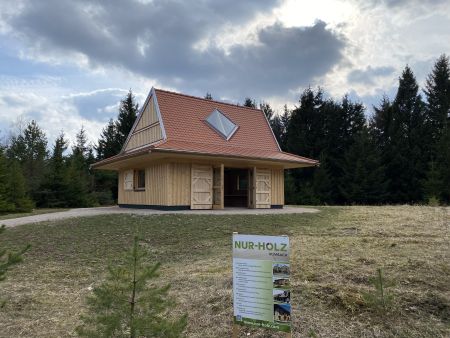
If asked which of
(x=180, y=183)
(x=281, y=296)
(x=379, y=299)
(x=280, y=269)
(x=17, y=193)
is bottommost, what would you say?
(x=379, y=299)

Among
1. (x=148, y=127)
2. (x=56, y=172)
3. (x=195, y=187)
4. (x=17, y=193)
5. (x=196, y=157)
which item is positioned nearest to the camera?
(x=196, y=157)

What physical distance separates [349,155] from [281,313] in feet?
95.8

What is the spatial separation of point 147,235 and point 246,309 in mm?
6891

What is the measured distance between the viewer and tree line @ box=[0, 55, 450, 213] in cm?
2827

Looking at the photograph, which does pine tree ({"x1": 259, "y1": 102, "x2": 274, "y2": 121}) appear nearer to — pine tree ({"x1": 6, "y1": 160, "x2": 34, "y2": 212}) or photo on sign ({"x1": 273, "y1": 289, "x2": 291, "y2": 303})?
pine tree ({"x1": 6, "y1": 160, "x2": 34, "y2": 212})

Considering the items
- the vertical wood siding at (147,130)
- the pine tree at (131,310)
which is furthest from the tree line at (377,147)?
the pine tree at (131,310)

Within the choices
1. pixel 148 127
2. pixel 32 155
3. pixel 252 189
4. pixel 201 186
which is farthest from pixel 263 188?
pixel 32 155

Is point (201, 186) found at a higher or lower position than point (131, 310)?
higher

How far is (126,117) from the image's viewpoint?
129ft

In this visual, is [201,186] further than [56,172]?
No

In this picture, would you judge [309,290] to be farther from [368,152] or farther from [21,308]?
[368,152]

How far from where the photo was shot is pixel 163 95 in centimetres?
1878

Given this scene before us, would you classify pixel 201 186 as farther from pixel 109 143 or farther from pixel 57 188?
pixel 109 143

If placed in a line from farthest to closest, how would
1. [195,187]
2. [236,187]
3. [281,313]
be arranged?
[236,187] < [195,187] < [281,313]
